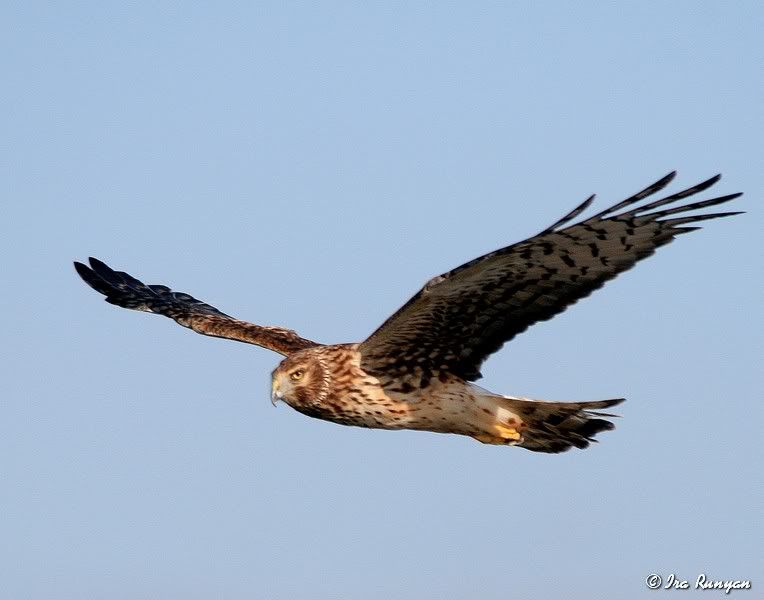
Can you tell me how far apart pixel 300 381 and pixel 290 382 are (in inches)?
3.1

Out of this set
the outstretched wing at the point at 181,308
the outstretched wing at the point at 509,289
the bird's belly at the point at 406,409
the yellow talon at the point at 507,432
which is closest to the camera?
the outstretched wing at the point at 509,289

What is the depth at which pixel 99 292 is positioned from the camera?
13.3m

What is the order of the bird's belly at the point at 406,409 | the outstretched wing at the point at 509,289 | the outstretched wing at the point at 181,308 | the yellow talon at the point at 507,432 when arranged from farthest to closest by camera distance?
the outstretched wing at the point at 181,308
the yellow talon at the point at 507,432
the bird's belly at the point at 406,409
the outstretched wing at the point at 509,289

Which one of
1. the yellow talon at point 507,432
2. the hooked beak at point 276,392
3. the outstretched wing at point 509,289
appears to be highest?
the outstretched wing at point 509,289

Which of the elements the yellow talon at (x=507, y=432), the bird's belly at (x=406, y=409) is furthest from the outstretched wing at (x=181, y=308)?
the yellow talon at (x=507, y=432)

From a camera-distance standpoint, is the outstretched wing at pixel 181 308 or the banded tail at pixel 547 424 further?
the outstretched wing at pixel 181 308

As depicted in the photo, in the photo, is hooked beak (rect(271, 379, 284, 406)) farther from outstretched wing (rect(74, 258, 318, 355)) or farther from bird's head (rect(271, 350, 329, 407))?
outstretched wing (rect(74, 258, 318, 355))

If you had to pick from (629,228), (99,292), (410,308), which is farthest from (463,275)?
(99,292)

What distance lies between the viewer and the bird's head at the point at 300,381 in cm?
962

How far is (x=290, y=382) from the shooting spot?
9727 millimetres

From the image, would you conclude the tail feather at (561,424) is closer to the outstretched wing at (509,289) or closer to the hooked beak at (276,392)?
the outstretched wing at (509,289)

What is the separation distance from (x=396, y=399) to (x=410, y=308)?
2.73ft

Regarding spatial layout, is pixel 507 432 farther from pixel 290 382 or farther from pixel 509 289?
pixel 290 382

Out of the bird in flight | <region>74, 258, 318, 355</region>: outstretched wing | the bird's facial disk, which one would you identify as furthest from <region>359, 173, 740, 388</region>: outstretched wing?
<region>74, 258, 318, 355</region>: outstretched wing
